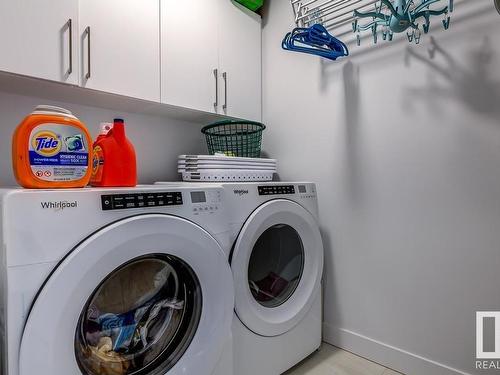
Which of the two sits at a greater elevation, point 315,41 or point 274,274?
point 315,41

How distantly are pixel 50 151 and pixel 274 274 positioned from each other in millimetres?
1114

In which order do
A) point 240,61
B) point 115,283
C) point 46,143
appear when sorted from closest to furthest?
point 46,143 < point 115,283 < point 240,61

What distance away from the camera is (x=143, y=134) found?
1628 mm

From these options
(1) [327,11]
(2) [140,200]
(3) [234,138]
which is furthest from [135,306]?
(1) [327,11]

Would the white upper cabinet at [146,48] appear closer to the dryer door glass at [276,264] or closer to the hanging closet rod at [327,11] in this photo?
the hanging closet rod at [327,11]

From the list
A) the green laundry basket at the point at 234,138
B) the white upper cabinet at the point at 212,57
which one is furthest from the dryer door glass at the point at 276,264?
the white upper cabinet at the point at 212,57

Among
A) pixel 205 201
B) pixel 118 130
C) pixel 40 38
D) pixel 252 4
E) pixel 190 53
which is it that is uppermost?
pixel 252 4

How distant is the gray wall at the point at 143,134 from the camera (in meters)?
1.23

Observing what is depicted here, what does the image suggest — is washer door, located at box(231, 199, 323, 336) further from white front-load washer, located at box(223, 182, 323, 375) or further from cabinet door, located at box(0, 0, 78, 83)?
cabinet door, located at box(0, 0, 78, 83)

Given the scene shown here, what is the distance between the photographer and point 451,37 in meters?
1.27

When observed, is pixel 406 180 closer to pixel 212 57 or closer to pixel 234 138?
pixel 234 138

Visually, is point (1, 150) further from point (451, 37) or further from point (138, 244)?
point (451, 37)

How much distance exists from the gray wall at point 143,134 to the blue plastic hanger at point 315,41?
2.56 ft

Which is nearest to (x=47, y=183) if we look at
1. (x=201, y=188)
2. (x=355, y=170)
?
(x=201, y=188)
